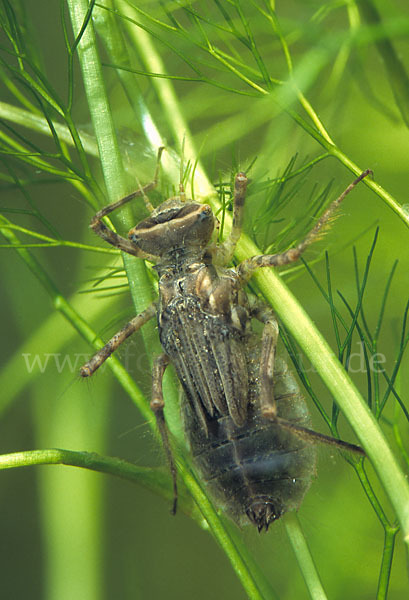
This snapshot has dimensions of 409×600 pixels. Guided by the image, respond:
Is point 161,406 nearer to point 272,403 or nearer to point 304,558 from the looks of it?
point 272,403

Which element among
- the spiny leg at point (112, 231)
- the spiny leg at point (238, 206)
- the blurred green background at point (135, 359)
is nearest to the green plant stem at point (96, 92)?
the spiny leg at point (112, 231)

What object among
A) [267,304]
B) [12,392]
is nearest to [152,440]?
[267,304]

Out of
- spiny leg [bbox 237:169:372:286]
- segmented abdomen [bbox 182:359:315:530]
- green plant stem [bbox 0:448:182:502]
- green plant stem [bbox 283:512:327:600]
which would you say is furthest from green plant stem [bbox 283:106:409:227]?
green plant stem [bbox 0:448:182:502]

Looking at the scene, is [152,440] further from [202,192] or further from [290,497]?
[202,192]

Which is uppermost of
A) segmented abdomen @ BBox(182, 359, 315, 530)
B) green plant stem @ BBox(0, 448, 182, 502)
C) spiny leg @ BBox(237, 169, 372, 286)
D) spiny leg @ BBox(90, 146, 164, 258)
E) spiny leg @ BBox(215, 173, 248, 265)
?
spiny leg @ BBox(90, 146, 164, 258)

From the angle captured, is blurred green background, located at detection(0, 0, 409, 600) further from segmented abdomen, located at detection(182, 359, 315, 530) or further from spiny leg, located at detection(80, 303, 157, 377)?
segmented abdomen, located at detection(182, 359, 315, 530)

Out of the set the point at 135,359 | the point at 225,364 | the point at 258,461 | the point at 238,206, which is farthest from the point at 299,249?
the point at 135,359
